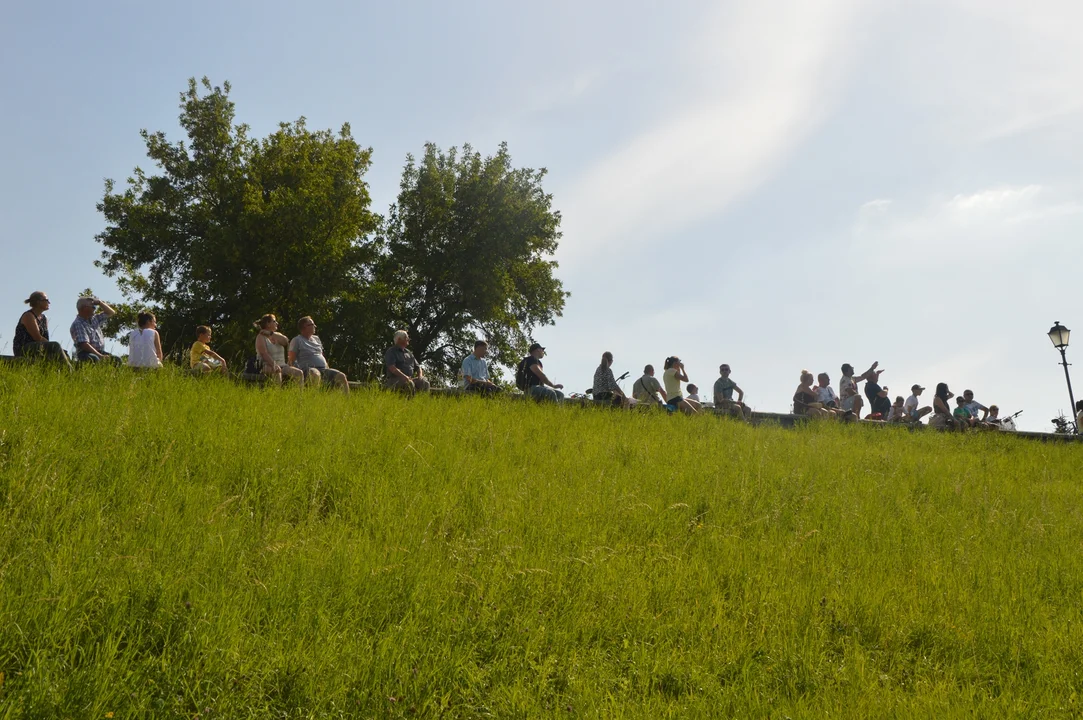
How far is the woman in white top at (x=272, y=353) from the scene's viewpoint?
36.4ft

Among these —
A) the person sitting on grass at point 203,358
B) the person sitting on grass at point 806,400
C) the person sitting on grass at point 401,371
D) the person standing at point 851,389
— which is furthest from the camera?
the person standing at point 851,389

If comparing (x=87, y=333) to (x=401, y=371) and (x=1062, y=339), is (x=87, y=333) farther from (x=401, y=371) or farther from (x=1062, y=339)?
(x=1062, y=339)

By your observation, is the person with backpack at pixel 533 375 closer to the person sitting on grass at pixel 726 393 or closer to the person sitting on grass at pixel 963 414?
the person sitting on grass at pixel 726 393

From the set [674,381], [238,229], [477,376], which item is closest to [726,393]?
[674,381]

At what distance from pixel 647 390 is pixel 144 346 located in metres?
9.07

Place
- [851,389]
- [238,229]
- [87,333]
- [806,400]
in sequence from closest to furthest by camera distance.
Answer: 1. [87,333]
2. [806,400]
3. [851,389]
4. [238,229]

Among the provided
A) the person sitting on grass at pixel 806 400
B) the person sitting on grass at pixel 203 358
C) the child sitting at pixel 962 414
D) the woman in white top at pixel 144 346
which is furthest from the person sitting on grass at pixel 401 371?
the child sitting at pixel 962 414

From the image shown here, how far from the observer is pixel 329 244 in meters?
25.9

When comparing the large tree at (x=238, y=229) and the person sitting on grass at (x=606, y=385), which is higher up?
the large tree at (x=238, y=229)

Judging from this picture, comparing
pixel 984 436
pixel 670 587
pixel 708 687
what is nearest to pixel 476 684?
pixel 708 687

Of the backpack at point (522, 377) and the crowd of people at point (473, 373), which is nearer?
the crowd of people at point (473, 373)

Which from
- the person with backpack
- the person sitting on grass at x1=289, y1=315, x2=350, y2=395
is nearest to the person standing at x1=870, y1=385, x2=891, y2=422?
the person with backpack

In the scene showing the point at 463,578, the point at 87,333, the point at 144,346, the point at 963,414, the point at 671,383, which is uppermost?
the point at 87,333

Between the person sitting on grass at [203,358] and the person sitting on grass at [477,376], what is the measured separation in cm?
397
